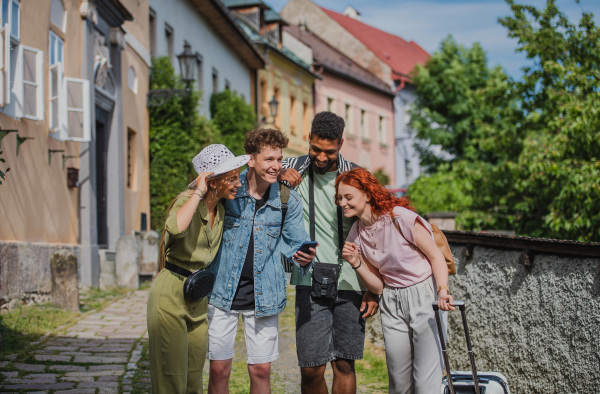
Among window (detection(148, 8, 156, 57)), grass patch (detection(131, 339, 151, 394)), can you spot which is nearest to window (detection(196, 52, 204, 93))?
window (detection(148, 8, 156, 57))

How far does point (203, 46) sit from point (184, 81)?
18.5 ft

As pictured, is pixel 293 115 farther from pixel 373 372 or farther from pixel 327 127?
pixel 327 127

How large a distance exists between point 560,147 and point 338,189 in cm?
970

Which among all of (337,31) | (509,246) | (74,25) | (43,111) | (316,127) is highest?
(337,31)

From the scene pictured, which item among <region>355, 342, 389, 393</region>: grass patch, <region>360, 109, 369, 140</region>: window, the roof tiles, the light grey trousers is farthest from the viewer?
the roof tiles

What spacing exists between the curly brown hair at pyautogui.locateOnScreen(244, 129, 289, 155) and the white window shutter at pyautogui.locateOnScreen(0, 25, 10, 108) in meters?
4.96

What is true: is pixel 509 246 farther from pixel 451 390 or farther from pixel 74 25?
A: pixel 74 25

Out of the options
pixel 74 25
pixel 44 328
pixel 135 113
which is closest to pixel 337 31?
pixel 135 113

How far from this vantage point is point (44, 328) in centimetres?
838

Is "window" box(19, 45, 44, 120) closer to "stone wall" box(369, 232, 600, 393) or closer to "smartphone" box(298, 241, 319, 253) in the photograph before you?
"stone wall" box(369, 232, 600, 393)

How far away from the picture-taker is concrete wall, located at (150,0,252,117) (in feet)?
60.4

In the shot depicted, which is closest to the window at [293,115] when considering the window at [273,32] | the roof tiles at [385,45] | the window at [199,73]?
the window at [273,32]

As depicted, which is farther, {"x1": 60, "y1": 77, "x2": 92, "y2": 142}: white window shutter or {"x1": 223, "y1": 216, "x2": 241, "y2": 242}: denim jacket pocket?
{"x1": 60, "y1": 77, "x2": 92, "y2": 142}: white window shutter

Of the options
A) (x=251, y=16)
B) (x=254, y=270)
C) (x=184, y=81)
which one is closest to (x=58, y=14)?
(x=184, y=81)
